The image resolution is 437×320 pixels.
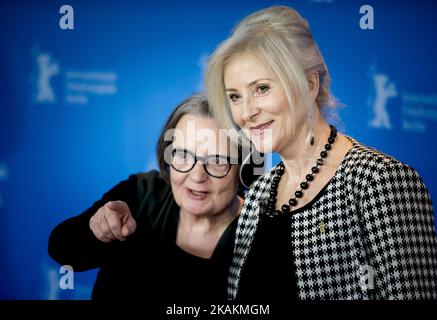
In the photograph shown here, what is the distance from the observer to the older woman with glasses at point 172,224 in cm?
179

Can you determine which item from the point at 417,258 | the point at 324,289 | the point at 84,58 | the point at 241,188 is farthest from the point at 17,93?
the point at 417,258

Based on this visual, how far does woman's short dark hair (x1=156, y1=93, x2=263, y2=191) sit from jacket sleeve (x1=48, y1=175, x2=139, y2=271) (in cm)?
12

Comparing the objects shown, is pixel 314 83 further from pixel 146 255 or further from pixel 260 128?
pixel 146 255

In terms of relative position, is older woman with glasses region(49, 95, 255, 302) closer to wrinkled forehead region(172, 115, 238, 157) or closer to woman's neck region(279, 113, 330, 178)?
wrinkled forehead region(172, 115, 238, 157)

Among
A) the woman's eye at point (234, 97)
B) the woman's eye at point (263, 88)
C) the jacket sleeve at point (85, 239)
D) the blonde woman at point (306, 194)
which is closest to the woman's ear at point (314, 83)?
the blonde woman at point (306, 194)

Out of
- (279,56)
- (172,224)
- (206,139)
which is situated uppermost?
(279,56)

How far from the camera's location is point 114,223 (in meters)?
1.79

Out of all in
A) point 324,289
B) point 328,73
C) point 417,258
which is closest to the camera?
point 417,258

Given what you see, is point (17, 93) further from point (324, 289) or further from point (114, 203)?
point (324, 289)

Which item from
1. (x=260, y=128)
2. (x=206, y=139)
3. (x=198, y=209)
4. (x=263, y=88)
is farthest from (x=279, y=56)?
(x=198, y=209)

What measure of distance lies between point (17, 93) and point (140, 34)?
20.0 inches

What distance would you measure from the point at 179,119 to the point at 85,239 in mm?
548

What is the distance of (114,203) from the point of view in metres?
1.81

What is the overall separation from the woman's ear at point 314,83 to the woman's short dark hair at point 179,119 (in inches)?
12.8
